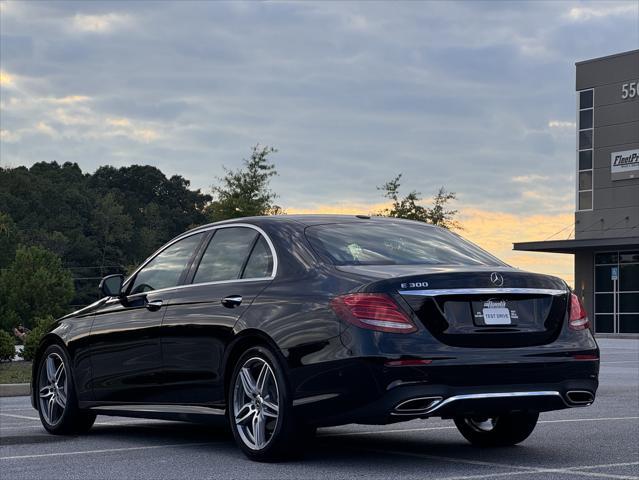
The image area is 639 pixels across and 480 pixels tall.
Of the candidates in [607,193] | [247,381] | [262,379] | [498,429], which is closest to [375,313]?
[262,379]

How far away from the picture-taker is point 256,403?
7.94 meters

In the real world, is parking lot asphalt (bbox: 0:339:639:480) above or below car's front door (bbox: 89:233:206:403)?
below

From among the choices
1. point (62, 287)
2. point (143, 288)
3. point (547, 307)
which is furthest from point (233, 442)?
point (62, 287)

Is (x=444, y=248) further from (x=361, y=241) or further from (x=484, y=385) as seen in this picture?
(x=484, y=385)

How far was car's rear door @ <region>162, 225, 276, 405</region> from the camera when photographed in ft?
27.2

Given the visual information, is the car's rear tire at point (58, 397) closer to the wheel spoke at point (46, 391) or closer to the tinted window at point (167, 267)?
the wheel spoke at point (46, 391)

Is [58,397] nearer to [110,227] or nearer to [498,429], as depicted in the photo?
[498,429]

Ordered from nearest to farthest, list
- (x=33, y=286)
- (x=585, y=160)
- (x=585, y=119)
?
(x=33, y=286)
(x=585, y=119)
(x=585, y=160)

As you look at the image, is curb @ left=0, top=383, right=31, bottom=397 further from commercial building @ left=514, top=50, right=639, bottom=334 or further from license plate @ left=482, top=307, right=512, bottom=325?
commercial building @ left=514, top=50, right=639, bottom=334

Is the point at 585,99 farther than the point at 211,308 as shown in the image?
Yes

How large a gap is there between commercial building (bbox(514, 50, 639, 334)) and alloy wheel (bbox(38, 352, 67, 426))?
173 ft

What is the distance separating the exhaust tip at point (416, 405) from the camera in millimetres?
7227

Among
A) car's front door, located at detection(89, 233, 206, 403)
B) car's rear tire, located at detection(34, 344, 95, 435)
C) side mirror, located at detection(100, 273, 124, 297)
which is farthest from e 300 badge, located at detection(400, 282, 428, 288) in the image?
car's rear tire, located at detection(34, 344, 95, 435)

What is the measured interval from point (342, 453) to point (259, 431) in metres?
0.78
